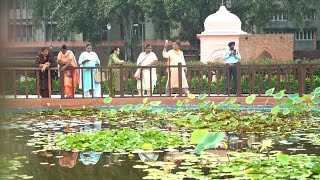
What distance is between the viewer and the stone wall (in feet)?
75.0

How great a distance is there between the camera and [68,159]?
6762 mm

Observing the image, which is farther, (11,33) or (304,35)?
(304,35)

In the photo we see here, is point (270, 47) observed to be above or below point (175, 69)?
above

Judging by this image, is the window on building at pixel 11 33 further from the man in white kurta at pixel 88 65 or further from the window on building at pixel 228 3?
the window on building at pixel 228 3

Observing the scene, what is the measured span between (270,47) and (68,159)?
1730 centimetres

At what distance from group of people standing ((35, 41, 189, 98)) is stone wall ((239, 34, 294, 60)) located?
6.27 meters

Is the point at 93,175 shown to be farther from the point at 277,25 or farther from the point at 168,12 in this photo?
the point at 277,25

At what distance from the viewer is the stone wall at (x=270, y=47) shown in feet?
75.0

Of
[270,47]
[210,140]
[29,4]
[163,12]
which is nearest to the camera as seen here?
[29,4]

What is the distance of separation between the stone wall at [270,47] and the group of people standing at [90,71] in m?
6.27

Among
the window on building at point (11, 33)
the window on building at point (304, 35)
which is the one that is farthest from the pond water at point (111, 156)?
the window on building at point (304, 35)

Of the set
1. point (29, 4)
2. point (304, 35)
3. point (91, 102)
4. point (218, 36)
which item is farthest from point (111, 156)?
point (304, 35)

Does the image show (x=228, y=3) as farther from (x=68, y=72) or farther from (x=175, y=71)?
(x=68, y=72)

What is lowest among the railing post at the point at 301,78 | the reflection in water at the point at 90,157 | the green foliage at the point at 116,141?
the reflection in water at the point at 90,157
